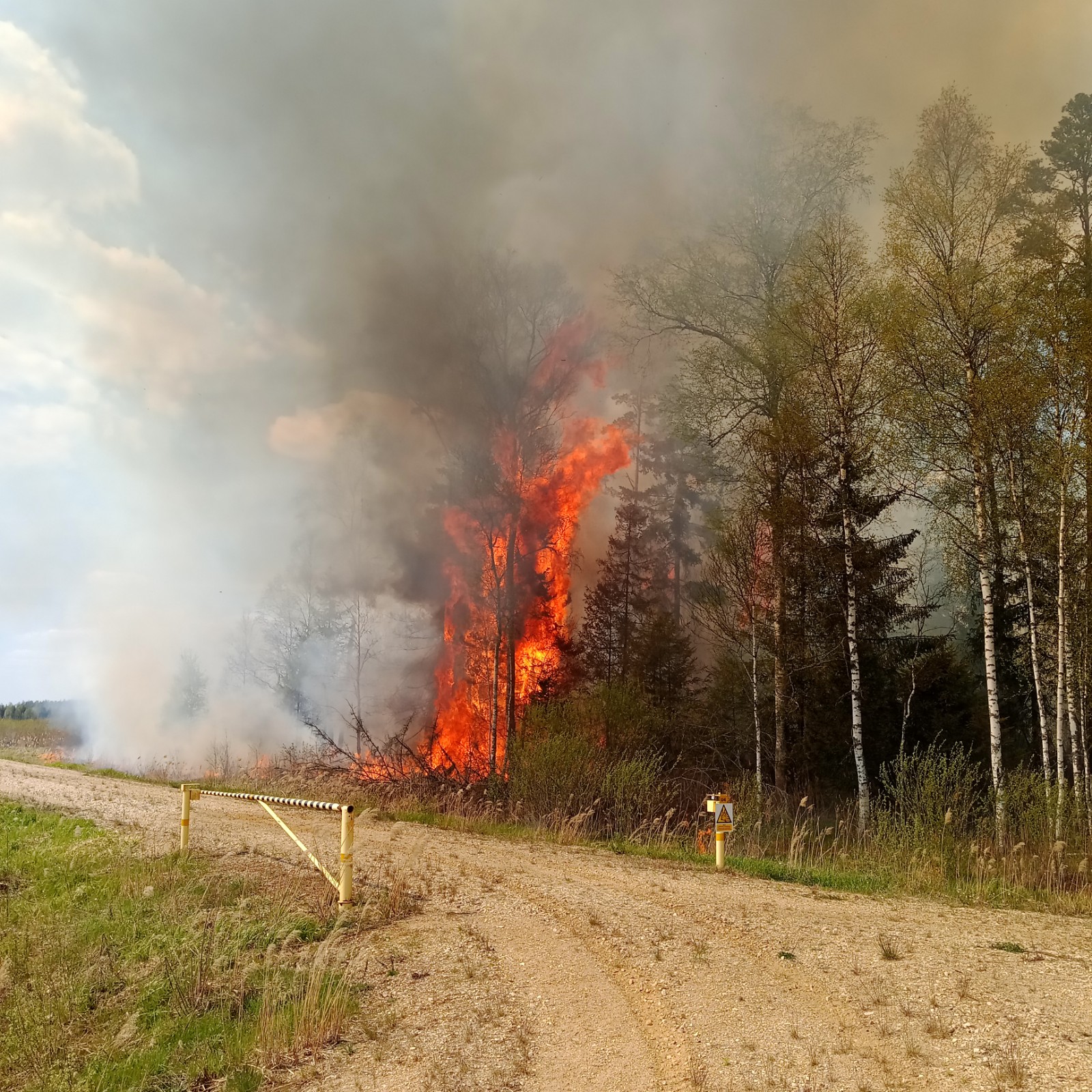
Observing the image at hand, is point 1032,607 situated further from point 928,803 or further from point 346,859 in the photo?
point 346,859

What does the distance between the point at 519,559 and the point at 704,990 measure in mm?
20584

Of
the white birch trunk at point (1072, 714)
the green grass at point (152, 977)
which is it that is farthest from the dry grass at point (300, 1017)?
the white birch trunk at point (1072, 714)

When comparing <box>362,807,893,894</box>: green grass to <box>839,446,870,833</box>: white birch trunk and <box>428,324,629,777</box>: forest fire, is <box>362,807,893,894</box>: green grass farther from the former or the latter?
<box>428,324,629,777</box>: forest fire

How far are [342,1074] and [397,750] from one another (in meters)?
15.1

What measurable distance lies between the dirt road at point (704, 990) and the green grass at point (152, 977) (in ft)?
2.53

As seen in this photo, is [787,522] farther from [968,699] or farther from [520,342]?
[520,342]

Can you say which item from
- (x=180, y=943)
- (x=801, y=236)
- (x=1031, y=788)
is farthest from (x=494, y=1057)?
(x=801, y=236)

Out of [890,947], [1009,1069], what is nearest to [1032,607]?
[890,947]

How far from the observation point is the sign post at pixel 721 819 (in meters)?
11.7

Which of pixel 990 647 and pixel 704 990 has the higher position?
pixel 990 647

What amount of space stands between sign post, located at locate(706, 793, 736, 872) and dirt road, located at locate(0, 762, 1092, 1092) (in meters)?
0.89

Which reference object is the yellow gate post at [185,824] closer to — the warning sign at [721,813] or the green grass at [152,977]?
the green grass at [152,977]

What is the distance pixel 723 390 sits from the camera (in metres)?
18.8

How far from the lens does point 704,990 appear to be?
6.53 metres
